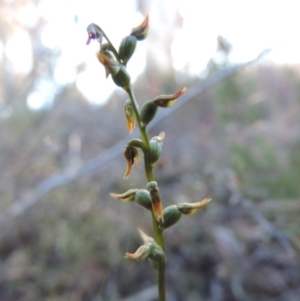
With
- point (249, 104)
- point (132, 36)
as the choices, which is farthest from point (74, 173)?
point (132, 36)

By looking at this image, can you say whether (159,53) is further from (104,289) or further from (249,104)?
(104,289)

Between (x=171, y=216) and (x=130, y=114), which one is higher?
(x=130, y=114)

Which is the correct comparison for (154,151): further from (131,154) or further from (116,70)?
(116,70)

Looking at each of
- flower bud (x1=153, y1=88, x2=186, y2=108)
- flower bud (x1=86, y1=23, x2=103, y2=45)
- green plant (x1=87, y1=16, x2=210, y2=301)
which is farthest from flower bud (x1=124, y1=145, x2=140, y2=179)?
flower bud (x1=86, y1=23, x2=103, y2=45)

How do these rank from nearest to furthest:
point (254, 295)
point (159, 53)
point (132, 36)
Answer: point (132, 36), point (254, 295), point (159, 53)

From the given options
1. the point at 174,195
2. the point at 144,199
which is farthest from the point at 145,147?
the point at 174,195

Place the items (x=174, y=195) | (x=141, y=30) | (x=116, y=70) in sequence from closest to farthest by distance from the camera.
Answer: (x=116, y=70)
(x=141, y=30)
(x=174, y=195)
